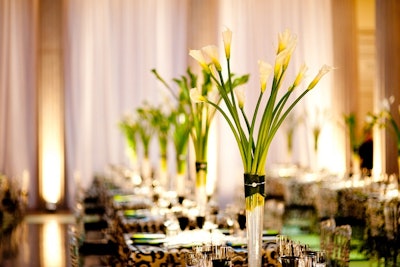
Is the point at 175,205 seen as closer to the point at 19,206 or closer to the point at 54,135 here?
the point at 19,206

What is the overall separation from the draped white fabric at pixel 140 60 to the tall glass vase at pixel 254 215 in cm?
1107

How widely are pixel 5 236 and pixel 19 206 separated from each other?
5.27 ft

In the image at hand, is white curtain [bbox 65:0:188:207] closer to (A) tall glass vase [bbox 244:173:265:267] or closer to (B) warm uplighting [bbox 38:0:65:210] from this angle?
(B) warm uplighting [bbox 38:0:65:210]

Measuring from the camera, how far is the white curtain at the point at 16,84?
1541cm

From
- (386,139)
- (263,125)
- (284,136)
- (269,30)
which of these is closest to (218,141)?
(284,136)

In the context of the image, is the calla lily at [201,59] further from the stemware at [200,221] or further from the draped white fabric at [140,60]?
the draped white fabric at [140,60]

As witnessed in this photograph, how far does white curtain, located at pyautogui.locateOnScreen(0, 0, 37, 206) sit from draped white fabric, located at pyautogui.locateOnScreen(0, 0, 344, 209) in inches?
2.3

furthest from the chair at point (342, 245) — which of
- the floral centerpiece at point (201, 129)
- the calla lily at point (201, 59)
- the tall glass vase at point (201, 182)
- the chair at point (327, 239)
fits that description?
the calla lily at point (201, 59)

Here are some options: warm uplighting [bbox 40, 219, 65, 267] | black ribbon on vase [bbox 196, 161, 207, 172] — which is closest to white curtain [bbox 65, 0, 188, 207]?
warm uplighting [bbox 40, 219, 65, 267]

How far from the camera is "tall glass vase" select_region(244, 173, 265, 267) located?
4398mm

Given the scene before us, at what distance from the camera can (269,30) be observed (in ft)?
53.5

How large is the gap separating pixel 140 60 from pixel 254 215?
467 inches

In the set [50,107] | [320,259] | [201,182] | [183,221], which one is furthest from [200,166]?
[50,107]

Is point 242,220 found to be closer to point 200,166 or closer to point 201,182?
point 200,166
